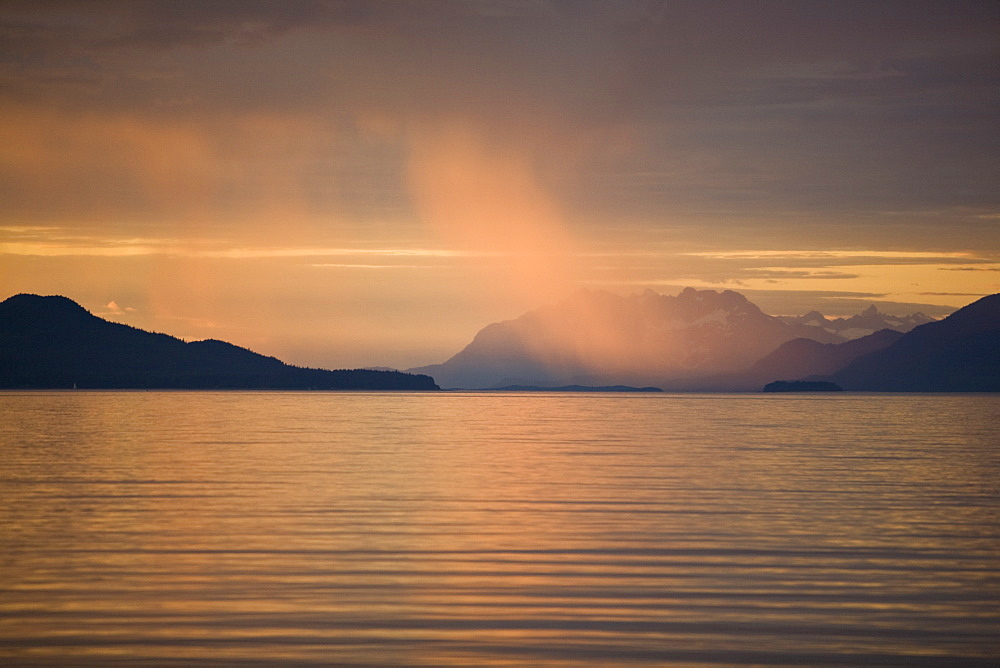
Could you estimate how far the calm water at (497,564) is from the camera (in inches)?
582

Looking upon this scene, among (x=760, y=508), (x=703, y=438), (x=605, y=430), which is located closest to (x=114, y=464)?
(x=760, y=508)

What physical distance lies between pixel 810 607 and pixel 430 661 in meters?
7.11

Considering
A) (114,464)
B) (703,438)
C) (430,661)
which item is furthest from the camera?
(703,438)

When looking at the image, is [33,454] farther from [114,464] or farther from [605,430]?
[605,430]

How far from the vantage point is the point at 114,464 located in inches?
1756

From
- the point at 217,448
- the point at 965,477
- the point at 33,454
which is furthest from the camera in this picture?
the point at 217,448

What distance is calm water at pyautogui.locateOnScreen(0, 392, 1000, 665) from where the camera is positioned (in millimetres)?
14781

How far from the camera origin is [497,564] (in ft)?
68.7

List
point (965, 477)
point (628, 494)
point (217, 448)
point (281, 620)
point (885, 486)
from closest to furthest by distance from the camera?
point (281, 620), point (628, 494), point (885, 486), point (965, 477), point (217, 448)

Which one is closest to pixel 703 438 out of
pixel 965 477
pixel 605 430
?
pixel 605 430

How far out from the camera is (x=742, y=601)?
57.6 feet

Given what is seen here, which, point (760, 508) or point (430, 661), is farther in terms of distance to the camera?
point (760, 508)

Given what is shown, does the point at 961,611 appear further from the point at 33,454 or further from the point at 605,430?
the point at 605,430

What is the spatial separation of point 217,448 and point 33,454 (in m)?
9.46
